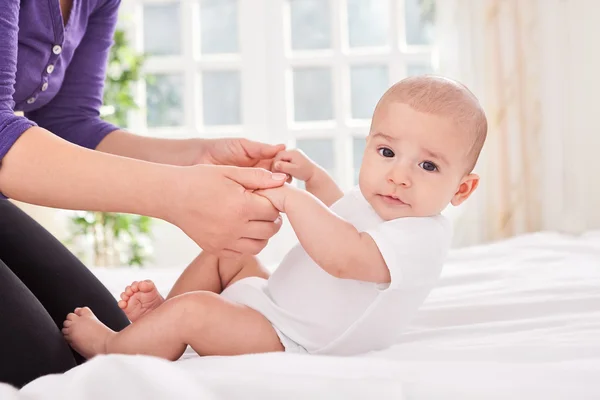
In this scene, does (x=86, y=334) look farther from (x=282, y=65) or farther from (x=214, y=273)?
(x=282, y=65)

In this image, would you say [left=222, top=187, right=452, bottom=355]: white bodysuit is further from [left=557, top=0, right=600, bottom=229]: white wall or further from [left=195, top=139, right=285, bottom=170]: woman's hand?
[left=557, top=0, right=600, bottom=229]: white wall

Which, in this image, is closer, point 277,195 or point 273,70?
point 277,195

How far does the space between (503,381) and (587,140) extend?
10.9 feet

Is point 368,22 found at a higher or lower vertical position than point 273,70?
higher

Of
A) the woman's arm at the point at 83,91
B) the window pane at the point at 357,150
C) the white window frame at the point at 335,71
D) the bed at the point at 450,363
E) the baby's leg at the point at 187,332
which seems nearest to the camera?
the bed at the point at 450,363

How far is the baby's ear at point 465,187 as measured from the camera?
57.5 inches

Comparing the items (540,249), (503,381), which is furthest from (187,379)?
(540,249)

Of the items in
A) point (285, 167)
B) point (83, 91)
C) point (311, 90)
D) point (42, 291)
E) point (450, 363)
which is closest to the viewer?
point (450, 363)

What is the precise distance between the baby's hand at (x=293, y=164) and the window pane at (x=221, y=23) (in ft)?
10.0

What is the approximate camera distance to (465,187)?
4.84 ft

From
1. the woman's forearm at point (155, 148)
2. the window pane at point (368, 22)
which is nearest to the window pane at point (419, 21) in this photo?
the window pane at point (368, 22)

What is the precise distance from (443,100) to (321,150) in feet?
10.5

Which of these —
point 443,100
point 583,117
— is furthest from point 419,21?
point 443,100

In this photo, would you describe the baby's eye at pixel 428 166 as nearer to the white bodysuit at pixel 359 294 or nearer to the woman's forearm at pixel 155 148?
the white bodysuit at pixel 359 294
